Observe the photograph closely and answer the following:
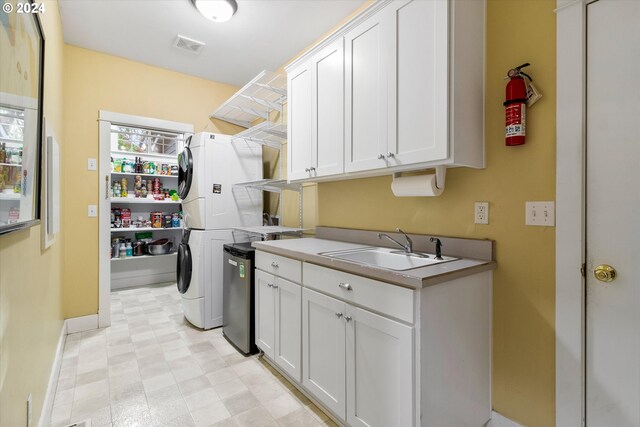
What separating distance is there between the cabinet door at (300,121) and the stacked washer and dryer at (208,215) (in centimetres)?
96

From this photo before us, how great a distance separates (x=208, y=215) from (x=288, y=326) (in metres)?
1.55

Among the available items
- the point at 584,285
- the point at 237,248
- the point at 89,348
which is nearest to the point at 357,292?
the point at 584,285

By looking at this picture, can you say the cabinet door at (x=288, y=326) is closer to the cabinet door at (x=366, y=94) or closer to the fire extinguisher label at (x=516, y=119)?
the cabinet door at (x=366, y=94)

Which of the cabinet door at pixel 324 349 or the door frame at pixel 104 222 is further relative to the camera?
the door frame at pixel 104 222

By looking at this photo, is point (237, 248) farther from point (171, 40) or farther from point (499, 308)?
point (171, 40)

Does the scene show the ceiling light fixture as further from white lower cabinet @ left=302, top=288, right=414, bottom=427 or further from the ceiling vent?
white lower cabinet @ left=302, top=288, right=414, bottom=427

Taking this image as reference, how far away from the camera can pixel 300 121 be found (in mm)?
2416

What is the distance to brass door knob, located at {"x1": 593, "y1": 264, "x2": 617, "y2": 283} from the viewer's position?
49.9 inches

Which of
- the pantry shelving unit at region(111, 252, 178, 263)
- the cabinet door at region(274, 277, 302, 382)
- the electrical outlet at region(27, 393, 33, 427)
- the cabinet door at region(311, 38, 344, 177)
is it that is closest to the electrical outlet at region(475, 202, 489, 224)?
the cabinet door at region(311, 38, 344, 177)

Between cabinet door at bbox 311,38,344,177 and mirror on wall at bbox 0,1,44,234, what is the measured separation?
1.51 meters

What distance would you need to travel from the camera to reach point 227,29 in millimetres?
2723

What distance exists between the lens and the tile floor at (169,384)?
1752mm

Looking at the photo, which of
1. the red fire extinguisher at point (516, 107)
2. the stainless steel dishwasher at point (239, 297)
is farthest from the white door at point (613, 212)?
the stainless steel dishwasher at point (239, 297)

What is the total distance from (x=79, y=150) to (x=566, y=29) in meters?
3.87
